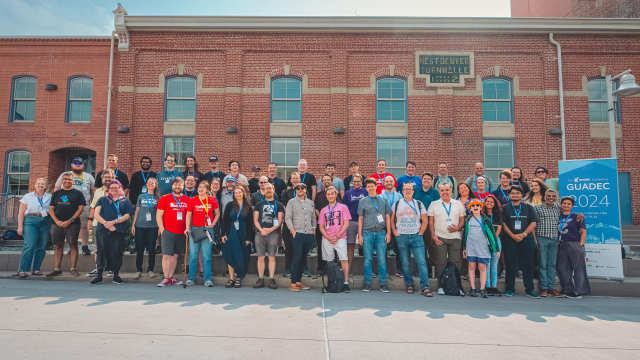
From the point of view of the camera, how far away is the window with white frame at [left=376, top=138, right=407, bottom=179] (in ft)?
44.6

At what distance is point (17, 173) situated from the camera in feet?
46.6

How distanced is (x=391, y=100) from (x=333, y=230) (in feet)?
27.3

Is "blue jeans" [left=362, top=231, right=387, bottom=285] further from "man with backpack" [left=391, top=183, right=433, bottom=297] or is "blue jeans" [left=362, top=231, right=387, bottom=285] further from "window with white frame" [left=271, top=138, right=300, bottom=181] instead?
"window with white frame" [left=271, top=138, right=300, bottom=181]

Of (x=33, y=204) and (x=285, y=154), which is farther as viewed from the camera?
(x=285, y=154)

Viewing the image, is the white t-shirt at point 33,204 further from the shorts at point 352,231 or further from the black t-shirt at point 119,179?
the shorts at point 352,231

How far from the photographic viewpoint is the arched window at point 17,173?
14.2m

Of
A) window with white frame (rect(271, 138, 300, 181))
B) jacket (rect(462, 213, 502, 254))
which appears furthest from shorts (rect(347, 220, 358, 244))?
window with white frame (rect(271, 138, 300, 181))

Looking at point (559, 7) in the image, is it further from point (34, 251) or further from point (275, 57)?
point (34, 251)

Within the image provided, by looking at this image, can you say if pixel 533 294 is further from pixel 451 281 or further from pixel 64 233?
pixel 64 233

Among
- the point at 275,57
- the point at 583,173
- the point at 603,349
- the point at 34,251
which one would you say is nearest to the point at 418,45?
the point at 275,57

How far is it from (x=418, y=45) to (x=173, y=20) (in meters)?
9.33

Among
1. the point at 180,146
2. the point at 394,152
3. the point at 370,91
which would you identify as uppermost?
the point at 370,91

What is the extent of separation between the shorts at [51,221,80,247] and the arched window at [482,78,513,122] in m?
13.5

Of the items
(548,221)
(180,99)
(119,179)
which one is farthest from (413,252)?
(180,99)
